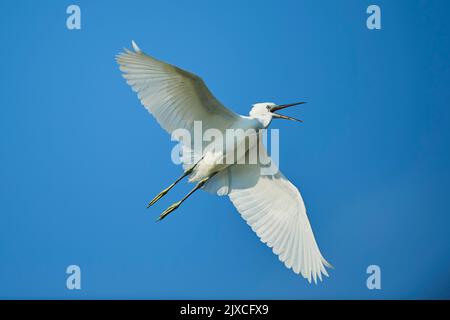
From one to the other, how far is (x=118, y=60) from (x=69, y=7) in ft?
6.30

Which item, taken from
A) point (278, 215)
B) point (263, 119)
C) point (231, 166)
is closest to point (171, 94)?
point (263, 119)

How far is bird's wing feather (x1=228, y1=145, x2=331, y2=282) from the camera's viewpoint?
32.9 feet

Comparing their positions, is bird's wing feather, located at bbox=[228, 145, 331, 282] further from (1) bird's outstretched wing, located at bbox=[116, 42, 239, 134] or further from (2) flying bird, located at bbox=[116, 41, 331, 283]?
(1) bird's outstretched wing, located at bbox=[116, 42, 239, 134]

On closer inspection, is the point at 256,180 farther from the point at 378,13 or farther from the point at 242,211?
the point at 378,13

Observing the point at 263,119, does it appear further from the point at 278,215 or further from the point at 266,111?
the point at 278,215

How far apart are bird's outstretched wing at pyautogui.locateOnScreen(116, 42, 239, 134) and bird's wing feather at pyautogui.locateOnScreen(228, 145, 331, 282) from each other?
104 cm

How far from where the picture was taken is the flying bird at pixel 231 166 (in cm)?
952

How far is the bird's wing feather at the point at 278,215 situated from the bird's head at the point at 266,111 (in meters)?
0.55

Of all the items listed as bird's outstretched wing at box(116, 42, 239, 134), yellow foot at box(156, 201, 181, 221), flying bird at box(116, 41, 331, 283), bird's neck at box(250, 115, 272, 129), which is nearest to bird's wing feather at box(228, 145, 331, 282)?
flying bird at box(116, 41, 331, 283)

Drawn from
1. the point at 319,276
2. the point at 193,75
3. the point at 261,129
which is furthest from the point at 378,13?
the point at 319,276

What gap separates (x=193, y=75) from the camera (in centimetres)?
939

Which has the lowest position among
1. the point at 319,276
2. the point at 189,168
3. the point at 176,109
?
the point at 319,276

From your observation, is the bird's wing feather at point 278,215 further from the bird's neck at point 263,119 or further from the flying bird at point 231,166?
the bird's neck at point 263,119

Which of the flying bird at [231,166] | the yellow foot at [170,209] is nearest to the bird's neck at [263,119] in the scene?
the flying bird at [231,166]
